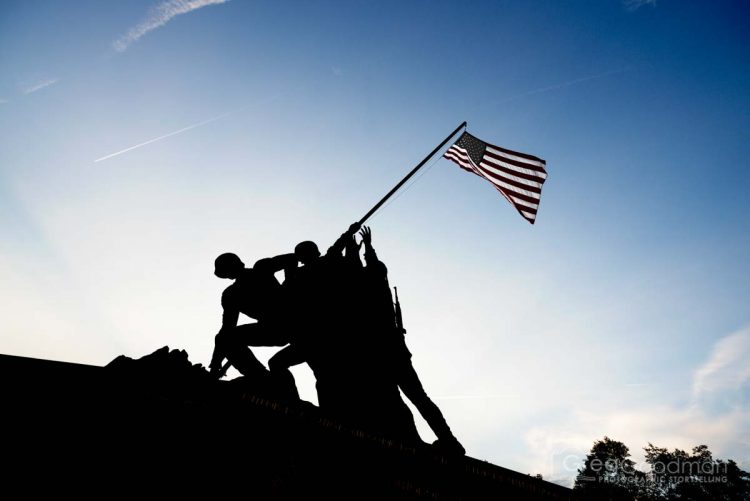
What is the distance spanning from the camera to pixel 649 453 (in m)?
65.9

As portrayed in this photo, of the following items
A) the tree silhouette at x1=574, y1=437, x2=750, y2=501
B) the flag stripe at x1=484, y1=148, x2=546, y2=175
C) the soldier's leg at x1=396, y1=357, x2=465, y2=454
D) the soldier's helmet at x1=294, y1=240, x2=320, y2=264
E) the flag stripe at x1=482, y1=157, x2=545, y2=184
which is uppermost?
the tree silhouette at x1=574, y1=437, x2=750, y2=501

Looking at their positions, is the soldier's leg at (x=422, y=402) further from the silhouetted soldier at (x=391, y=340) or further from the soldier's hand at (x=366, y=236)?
the soldier's hand at (x=366, y=236)

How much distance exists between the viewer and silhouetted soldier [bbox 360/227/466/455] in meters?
4.26

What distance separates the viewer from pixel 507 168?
825 cm

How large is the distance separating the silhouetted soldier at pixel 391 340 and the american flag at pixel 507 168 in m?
4.06

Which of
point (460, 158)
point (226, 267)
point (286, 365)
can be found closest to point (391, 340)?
point (286, 365)

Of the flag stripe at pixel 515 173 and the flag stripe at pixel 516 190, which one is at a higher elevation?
the flag stripe at pixel 515 173

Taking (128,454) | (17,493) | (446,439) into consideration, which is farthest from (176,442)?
(446,439)

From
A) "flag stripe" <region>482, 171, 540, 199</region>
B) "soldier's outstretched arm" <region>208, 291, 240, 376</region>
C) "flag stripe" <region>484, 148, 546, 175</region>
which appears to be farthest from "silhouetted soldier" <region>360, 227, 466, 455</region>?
"flag stripe" <region>484, 148, 546, 175</region>

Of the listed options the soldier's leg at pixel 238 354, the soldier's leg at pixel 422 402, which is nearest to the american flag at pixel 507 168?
the soldier's leg at pixel 422 402

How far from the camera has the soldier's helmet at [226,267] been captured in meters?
5.28

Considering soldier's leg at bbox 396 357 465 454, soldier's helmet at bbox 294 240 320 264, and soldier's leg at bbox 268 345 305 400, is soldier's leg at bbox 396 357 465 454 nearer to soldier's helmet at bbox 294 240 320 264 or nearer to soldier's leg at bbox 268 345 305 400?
soldier's leg at bbox 268 345 305 400

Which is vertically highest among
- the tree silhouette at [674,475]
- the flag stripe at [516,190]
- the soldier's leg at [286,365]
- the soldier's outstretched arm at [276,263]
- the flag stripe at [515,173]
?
the tree silhouette at [674,475]

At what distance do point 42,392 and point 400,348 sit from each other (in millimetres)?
3821
